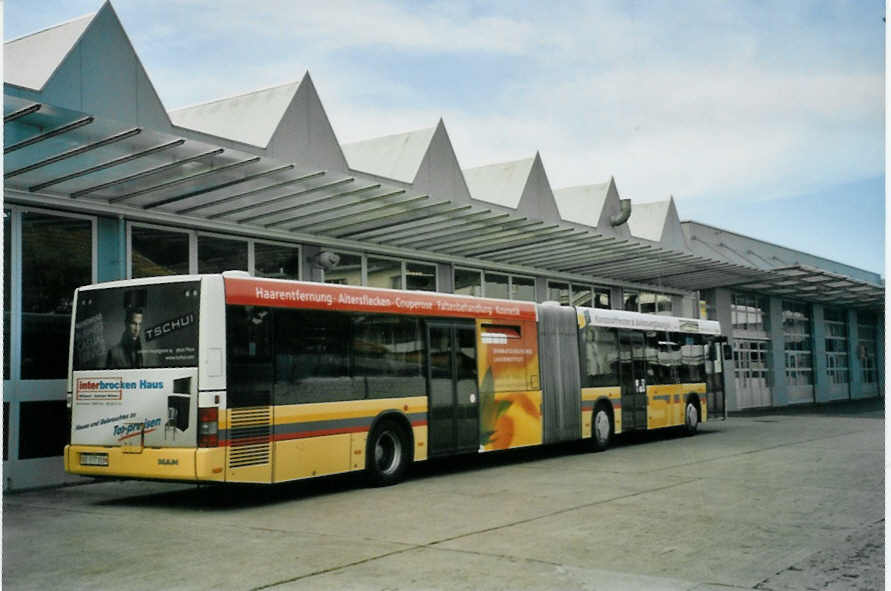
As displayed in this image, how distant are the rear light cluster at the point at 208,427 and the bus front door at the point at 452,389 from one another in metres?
4.09

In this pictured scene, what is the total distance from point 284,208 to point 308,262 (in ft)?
7.75

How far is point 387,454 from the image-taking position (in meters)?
13.3

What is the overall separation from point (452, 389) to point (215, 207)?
4731 mm

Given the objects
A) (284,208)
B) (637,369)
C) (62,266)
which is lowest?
(637,369)

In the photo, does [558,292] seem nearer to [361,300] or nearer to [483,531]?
[361,300]

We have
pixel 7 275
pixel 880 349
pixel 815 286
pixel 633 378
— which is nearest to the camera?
pixel 7 275

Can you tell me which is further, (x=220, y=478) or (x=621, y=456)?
(x=621, y=456)

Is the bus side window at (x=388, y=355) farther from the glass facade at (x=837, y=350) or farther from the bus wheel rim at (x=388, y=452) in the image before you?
the glass facade at (x=837, y=350)

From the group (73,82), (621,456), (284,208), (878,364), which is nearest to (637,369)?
(621,456)

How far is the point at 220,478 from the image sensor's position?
412 inches

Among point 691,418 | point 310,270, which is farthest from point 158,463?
point 691,418

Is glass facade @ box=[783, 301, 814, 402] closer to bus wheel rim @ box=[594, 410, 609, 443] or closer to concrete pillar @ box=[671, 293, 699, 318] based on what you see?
concrete pillar @ box=[671, 293, 699, 318]

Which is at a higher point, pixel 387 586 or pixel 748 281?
pixel 748 281

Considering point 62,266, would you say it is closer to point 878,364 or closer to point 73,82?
point 73,82
